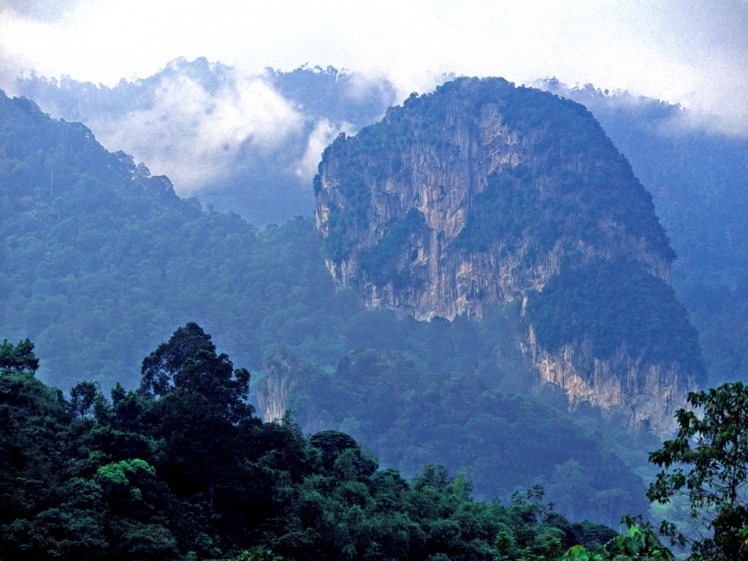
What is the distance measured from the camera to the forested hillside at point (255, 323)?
103125 millimetres

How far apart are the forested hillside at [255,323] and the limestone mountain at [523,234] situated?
3.85 metres

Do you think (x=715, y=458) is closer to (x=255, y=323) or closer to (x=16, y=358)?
(x=16, y=358)

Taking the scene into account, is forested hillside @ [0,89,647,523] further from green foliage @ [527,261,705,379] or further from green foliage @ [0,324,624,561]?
green foliage @ [0,324,624,561]

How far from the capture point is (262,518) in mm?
36156

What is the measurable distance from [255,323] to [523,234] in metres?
31.7

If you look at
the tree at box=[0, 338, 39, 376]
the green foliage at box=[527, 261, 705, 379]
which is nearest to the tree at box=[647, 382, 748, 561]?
the tree at box=[0, 338, 39, 376]

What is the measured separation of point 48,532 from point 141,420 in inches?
484

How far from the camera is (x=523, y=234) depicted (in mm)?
127875

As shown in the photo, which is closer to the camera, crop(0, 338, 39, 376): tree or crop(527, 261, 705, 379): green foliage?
crop(0, 338, 39, 376): tree

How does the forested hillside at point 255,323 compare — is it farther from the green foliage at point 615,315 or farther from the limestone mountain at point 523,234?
the green foliage at point 615,315

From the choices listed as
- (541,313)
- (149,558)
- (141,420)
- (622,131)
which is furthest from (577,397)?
(149,558)

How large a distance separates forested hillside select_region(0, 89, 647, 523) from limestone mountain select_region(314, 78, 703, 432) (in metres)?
3.85

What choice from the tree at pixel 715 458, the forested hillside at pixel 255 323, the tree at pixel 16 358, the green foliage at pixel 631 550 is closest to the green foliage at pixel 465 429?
the forested hillside at pixel 255 323

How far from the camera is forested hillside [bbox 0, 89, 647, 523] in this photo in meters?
103
